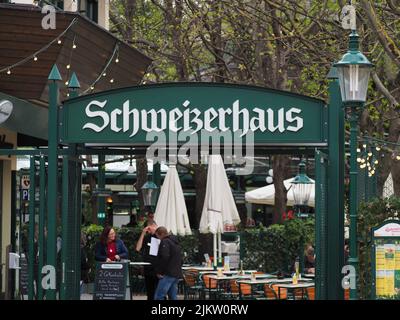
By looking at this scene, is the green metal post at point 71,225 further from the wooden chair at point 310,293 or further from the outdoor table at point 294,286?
the wooden chair at point 310,293

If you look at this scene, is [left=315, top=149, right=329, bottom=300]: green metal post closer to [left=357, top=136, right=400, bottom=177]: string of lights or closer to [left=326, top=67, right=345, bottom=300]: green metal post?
[left=326, top=67, right=345, bottom=300]: green metal post

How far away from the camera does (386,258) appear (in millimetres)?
13492

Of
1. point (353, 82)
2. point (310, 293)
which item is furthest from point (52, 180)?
point (310, 293)

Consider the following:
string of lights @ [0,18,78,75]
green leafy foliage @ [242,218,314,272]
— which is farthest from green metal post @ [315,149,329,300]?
green leafy foliage @ [242,218,314,272]

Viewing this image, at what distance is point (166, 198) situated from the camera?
21422 millimetres

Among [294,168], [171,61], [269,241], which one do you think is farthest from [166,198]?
[294,168]

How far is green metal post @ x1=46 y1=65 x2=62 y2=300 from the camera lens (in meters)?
15.1

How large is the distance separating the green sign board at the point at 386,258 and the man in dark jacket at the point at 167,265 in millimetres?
4967

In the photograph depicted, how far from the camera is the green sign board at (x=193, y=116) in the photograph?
15172 mm

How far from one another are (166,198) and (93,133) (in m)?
6.23

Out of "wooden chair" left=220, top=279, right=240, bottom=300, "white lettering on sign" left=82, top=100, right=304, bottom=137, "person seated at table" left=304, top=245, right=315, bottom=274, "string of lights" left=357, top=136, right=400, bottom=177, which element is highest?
"white lettering on sign" left=82, top=100, right=304, bottom=137

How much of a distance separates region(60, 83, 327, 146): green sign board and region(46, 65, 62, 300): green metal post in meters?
0.14

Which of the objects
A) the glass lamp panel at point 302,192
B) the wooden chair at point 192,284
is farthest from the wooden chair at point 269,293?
the glass lamp panel at point 302,192
